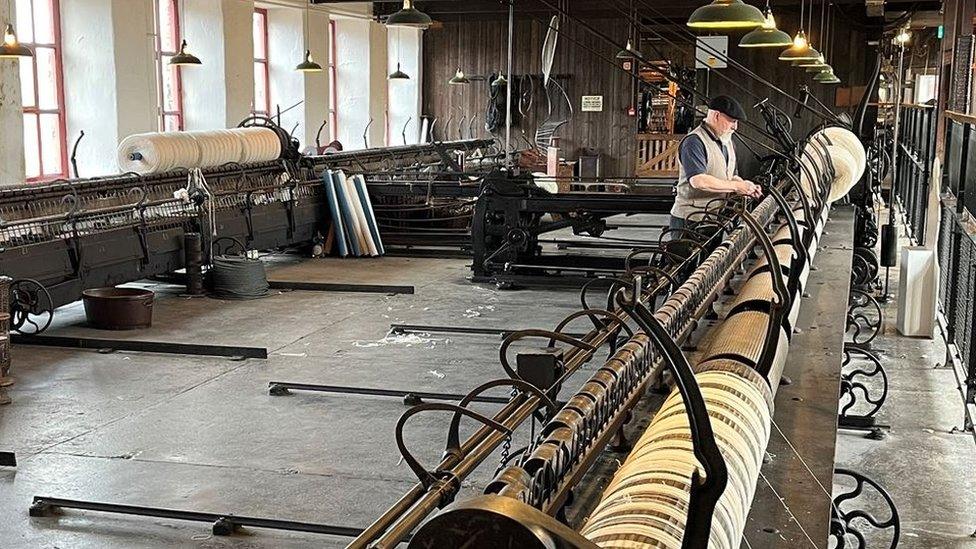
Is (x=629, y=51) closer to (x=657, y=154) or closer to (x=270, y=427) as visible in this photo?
(x=270, y=427)

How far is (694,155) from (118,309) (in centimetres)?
378

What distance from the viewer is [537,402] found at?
2211mm

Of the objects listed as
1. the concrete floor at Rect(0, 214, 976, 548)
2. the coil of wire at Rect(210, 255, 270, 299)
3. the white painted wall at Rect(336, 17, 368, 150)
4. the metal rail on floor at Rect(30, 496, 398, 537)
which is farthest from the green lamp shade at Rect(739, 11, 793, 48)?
the white painted wall at Rect(336, 17, 368, 150)

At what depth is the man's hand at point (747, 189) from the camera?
17.5 ft

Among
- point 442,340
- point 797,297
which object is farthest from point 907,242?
point 797,297

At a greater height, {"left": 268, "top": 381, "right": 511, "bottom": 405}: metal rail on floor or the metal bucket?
the metal bucket

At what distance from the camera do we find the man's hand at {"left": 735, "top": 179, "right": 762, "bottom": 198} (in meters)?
5.32

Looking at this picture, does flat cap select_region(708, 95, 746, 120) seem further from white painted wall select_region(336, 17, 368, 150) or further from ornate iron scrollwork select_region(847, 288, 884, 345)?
white painted wall select_region(336, 17, 368, 150)

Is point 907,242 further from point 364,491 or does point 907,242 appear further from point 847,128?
point 364,491

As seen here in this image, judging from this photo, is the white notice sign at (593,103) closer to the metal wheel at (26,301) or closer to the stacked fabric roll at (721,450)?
the metal wheel at (26,301)

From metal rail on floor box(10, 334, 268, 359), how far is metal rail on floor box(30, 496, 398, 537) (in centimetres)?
254

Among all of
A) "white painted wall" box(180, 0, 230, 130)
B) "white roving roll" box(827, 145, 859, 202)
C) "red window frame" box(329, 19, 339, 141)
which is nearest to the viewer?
"white roving roll" box(827, 145, 859, 202)

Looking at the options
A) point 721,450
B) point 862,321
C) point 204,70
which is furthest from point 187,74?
point 721,450

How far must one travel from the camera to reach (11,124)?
9734 millimetres
